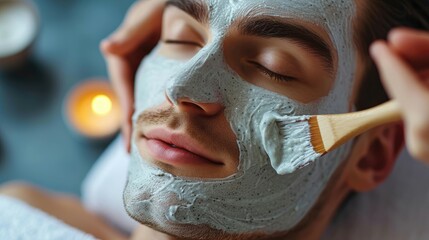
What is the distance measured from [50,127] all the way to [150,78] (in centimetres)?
78

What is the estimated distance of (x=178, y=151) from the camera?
845mm

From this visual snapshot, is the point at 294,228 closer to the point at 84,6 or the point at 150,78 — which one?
the point at 150,78

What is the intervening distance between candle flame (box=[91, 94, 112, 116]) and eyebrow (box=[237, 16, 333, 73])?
834 millimetres

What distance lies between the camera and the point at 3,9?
166 cm

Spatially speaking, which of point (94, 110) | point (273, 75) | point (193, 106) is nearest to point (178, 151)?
point (193, 106)

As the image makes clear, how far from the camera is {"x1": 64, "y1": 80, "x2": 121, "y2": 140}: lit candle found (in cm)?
159

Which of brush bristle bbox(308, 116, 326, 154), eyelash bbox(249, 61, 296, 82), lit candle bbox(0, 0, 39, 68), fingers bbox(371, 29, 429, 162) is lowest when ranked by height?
lit candle bbox(0, 0, 39, 68)

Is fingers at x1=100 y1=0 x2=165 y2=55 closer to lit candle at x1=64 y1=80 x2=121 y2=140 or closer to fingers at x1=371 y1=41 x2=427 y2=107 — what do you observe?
lit candle at x1=64 y1=80 x2=121 y2=140

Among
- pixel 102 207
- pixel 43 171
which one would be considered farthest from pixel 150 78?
pixel 43 171

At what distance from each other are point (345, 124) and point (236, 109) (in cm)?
18

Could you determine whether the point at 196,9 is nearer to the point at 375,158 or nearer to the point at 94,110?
the point at 375,158

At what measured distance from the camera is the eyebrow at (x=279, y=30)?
842mm

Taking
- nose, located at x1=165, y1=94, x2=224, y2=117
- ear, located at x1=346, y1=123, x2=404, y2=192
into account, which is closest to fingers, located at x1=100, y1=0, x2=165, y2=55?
nose, located at x1=165, y1=94, x2=224, y2=117

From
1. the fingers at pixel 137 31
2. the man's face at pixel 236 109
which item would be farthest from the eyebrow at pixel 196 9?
the fingers at pixel 137 31
